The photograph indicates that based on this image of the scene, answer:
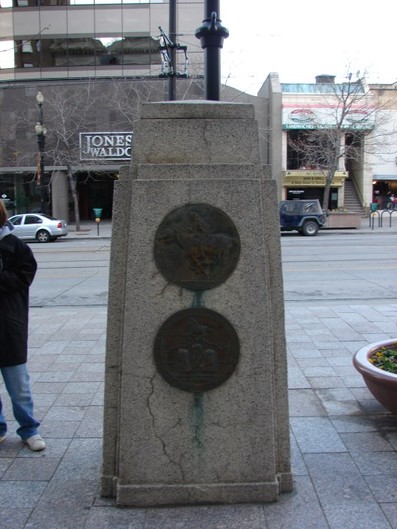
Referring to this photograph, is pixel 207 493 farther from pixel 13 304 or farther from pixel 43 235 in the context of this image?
pixel 43 235

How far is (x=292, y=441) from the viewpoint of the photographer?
4.05m

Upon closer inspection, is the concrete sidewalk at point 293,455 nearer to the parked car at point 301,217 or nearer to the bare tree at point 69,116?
the parked car at point 301,217

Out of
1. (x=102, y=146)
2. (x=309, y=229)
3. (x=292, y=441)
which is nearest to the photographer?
(x=292, y=441)

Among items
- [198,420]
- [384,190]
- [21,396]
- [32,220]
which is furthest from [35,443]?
[384,190]

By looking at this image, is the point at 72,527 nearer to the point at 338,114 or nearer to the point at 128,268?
the point at 128,268

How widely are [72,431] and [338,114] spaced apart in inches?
1517

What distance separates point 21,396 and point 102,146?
32603 mm

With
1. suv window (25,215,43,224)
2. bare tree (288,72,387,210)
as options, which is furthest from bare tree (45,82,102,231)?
bare tree (288,72,387,210)

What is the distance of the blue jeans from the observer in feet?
12.6

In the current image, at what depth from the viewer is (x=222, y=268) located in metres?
3.18

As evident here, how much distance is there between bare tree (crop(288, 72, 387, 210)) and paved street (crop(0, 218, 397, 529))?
28986mm

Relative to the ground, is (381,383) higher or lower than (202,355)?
lower

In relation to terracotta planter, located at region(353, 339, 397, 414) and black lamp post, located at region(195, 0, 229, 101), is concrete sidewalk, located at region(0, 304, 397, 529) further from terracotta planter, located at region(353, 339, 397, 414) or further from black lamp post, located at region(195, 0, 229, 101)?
black lamp post, located at region(195, 0, 229, 101)

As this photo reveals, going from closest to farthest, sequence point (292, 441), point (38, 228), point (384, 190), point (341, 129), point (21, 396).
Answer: point (21, 396)
point (292, 441)
point (38, 228)
point (341, 129)
point (384, 190)
